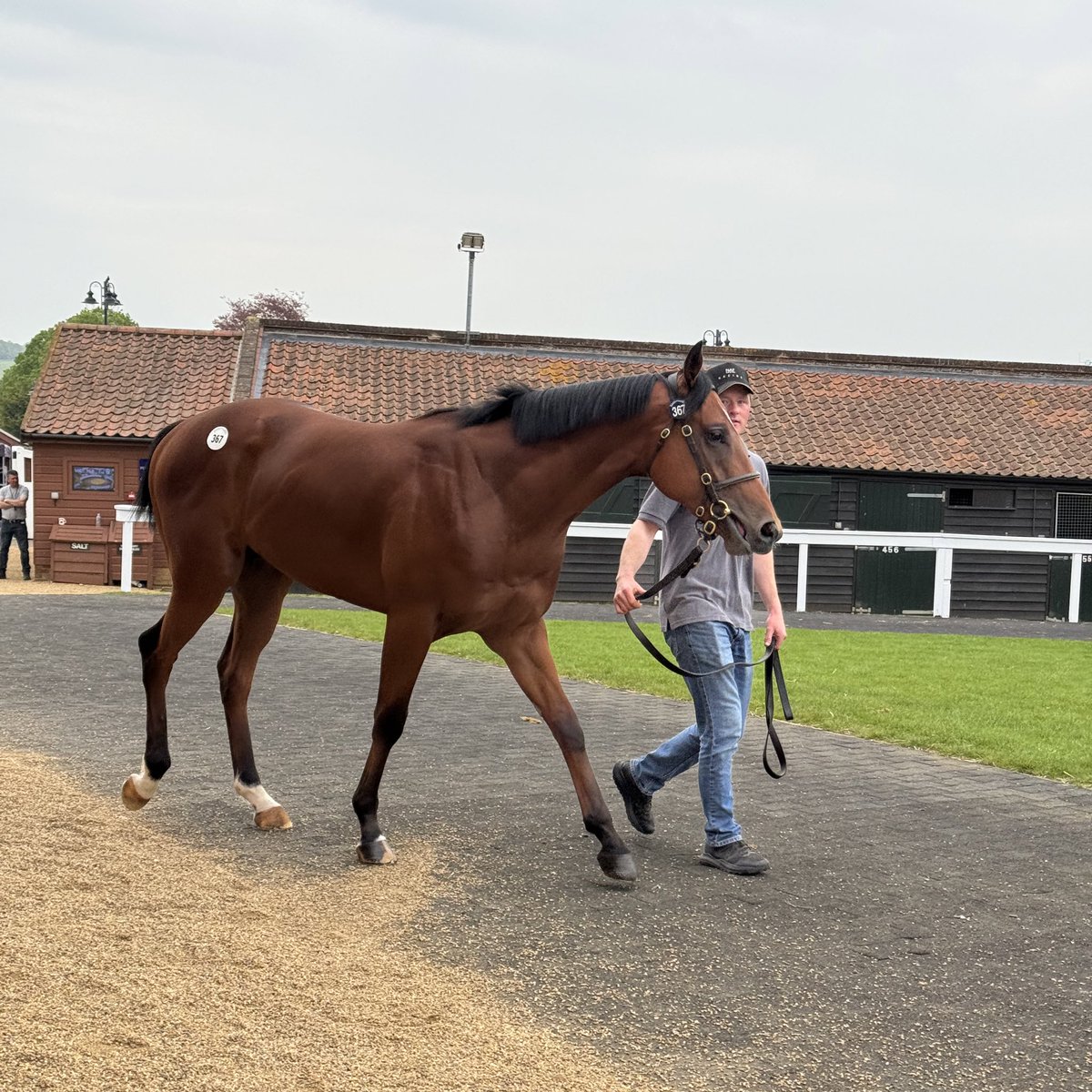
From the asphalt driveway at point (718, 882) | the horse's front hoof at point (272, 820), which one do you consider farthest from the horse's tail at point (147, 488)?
the horse's front hoof at point (272, 820)

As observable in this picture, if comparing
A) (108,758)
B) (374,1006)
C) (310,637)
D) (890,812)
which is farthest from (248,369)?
(374,1006)

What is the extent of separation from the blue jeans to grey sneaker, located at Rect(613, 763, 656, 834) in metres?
0.42

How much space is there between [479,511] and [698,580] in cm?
98

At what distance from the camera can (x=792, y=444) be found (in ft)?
79.0

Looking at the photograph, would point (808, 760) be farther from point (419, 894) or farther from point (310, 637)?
point (310, 637)

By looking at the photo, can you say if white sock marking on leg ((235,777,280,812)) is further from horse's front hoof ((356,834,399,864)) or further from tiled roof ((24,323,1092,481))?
tiled roof ((24,323,1092,481))

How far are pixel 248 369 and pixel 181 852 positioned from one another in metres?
21.6

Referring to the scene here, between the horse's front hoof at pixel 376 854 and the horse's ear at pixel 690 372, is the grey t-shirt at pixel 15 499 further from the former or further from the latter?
the horse's ear at pixel 690 372

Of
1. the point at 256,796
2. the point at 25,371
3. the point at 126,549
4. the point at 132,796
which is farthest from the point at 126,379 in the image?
the point at 25,371

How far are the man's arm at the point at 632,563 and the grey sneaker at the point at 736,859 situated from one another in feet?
3.48

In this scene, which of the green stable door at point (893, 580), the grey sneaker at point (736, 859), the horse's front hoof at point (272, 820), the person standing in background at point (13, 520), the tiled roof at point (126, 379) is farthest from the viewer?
the tiled roof at point (126, 379)

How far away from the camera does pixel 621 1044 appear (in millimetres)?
3354

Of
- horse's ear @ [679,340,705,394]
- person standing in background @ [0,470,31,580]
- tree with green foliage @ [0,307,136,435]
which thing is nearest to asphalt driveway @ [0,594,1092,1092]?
horse's ear @ [679,340,705,394]

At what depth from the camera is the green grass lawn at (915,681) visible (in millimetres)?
8289
